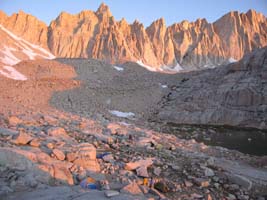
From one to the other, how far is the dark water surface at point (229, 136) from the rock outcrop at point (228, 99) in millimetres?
1806

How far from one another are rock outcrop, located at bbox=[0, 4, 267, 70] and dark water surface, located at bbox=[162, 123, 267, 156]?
62635 mm

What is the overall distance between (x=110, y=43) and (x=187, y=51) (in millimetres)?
36223

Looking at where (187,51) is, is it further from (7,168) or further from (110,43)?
(7,168)

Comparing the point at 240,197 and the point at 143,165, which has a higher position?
the point at 143,165

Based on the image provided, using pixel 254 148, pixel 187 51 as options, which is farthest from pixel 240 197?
pixel 187 51

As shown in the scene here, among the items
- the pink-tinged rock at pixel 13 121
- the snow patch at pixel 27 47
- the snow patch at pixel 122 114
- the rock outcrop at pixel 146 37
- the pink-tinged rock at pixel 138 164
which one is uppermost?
the rock outcrop at pixel 146 37

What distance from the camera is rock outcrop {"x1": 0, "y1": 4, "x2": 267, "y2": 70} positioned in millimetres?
90625

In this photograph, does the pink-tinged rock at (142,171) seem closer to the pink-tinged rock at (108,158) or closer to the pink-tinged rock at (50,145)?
the pink-tinged rock at (108,158)

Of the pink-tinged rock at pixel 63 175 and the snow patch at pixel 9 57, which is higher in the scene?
the snow patch at pixel 9 57

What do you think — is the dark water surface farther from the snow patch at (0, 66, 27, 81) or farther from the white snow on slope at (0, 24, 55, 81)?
the white snow on slope at (0, 24, 55, 81)

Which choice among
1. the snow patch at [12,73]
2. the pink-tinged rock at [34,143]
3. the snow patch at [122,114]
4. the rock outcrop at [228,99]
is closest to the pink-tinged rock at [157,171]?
the pink-tinged rock at [34,143]

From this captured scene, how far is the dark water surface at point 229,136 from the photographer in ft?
53.0

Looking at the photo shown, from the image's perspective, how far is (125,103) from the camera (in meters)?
27.2

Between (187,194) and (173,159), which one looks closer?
(187,194)
